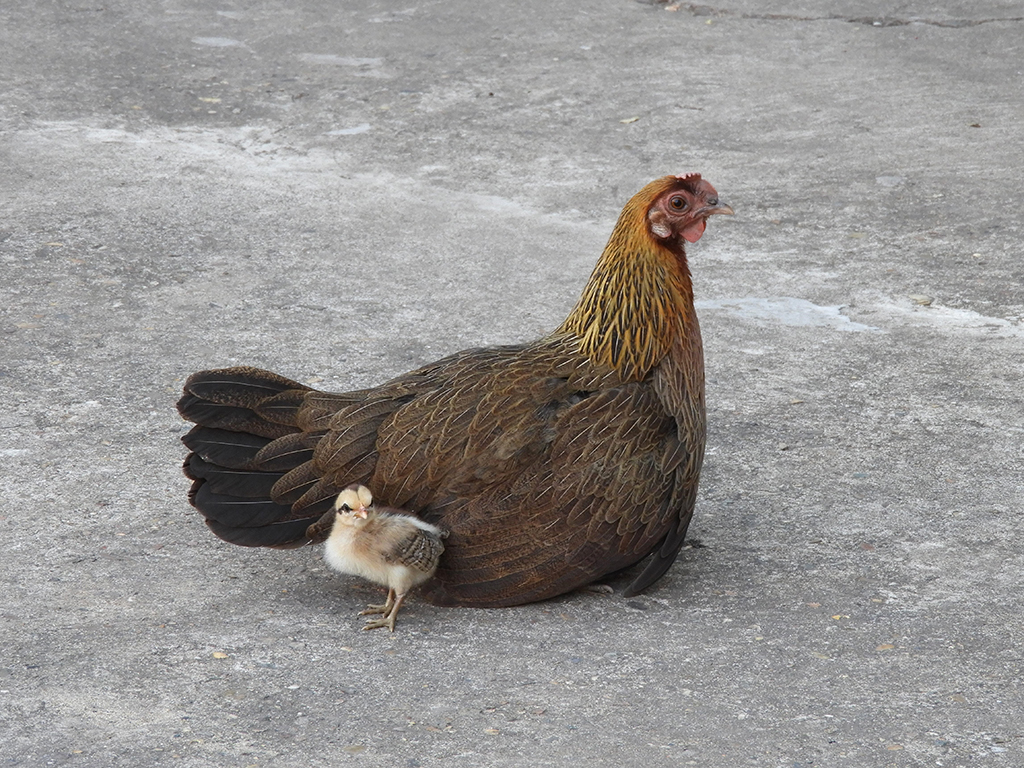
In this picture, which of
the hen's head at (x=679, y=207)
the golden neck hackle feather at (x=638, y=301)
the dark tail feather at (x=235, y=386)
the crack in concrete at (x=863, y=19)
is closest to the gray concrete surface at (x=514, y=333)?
the crack in concrete at (x=863, y=19)

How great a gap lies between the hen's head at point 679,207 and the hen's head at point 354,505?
4.24ft

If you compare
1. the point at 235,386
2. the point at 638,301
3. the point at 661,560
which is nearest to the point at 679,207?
the point at 638,301

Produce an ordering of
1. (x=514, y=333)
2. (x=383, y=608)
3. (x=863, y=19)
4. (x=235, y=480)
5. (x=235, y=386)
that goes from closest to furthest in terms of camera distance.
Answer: (x=383, y=608) → (x=235, y=480) → (x=235, y=386) → (x=514, y=333) → (x=863, y=19)

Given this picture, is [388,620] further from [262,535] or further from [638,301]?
[638,301]

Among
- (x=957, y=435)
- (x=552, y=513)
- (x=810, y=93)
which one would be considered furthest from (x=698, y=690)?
(x=810, y=93)

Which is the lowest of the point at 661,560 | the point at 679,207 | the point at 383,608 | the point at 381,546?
the point at 383,608

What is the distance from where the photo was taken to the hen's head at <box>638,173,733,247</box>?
438cm

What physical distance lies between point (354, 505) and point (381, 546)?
0.15 m

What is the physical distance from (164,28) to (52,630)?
732 cm

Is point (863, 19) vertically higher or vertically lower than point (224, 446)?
higher

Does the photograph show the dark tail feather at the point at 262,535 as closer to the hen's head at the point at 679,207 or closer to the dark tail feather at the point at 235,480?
the dark tail feather at the point at 235,480

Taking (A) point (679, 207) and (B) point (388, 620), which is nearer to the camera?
(B) point (388, 620)

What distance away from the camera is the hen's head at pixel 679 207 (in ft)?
14.4

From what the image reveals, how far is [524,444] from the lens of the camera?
13.9 feet
